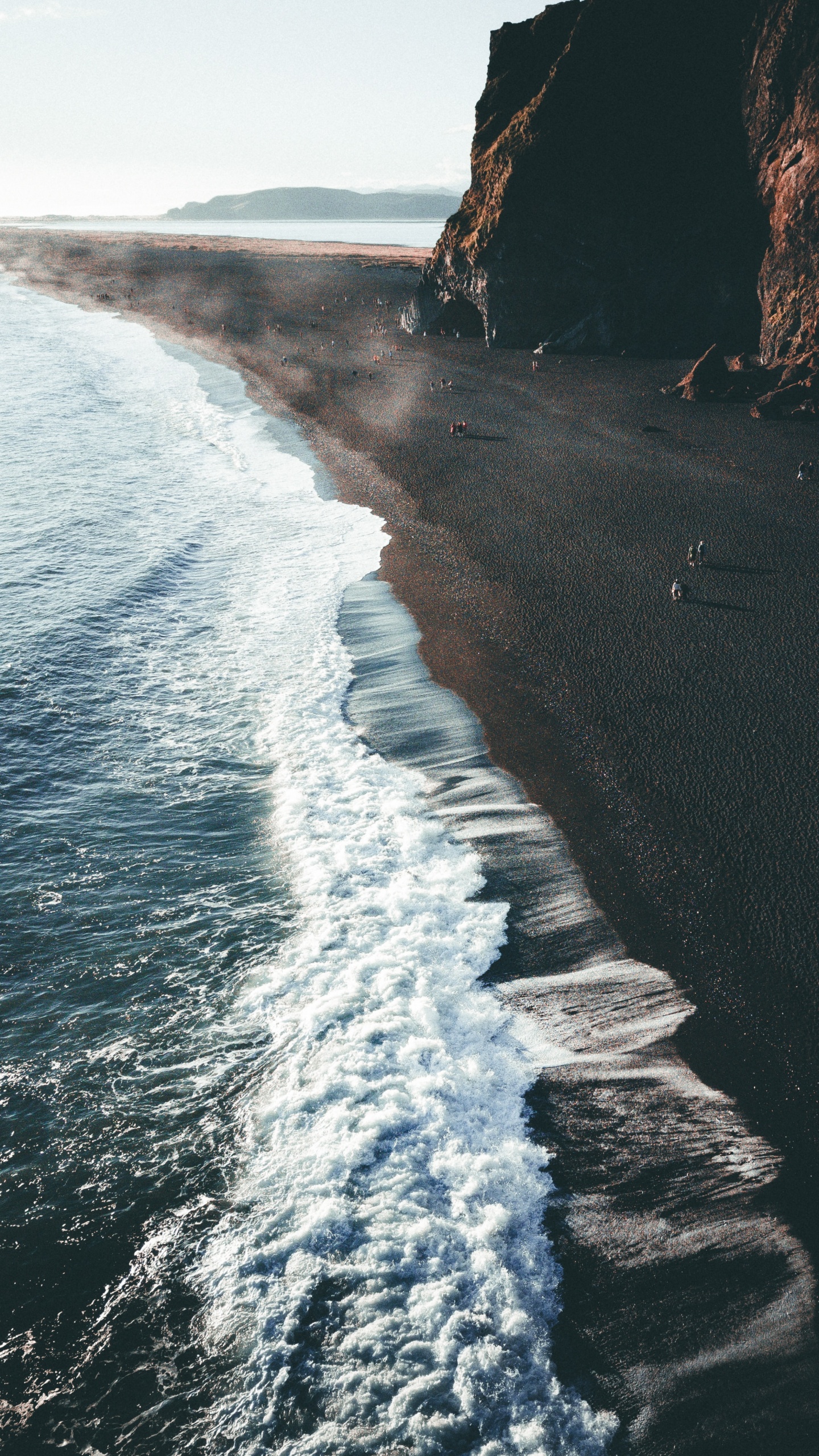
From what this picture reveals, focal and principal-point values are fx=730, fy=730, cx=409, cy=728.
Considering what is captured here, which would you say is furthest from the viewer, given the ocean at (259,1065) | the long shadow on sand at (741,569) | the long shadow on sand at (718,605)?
the long shadow on sand at (741,569)

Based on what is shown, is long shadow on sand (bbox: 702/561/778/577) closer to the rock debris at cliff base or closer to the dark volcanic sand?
the dark volcanic sand

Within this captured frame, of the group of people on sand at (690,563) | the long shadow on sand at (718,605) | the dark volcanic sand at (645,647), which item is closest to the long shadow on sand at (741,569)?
the dark volcanic sand at (645,647)

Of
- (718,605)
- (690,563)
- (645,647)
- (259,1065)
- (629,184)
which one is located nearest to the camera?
(259,1065)

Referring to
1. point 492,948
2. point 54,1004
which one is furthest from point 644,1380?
point 54,1004

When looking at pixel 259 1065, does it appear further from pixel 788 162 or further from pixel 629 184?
pixel 629 184

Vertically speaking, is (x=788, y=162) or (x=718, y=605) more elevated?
(x=788, y=162)

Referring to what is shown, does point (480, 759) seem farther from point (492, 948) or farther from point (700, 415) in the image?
point (700, 415)

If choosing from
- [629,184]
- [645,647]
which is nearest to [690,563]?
[645,647]

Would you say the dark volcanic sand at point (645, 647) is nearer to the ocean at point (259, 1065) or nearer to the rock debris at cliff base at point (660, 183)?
the ocean at point (259, 1065)
